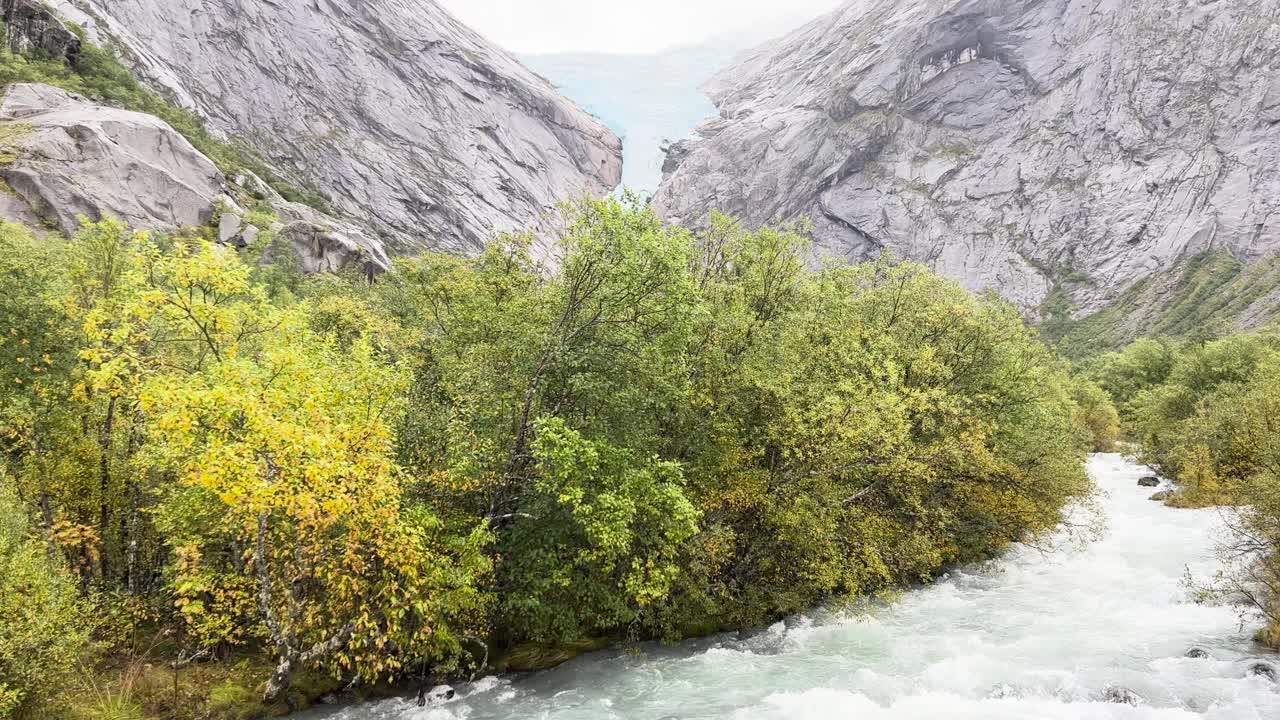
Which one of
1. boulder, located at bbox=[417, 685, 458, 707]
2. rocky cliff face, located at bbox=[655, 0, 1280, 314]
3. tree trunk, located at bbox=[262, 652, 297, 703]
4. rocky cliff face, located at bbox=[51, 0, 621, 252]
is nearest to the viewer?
tree trunk, located at bbox=[262, 652, 297, 703]

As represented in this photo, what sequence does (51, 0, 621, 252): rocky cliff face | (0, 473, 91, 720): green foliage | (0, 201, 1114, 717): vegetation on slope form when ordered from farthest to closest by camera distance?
(51, 0, 621, 252): rocky cliff face < (0, 201, 1114, 717): vegetation on slope < (0, 473, 91, 720): green foliage

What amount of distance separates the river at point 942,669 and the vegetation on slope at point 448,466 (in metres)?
1.22

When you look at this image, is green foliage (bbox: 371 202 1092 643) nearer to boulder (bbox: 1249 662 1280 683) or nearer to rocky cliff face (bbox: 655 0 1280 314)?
boulder (bbox: 1249 662 1280 683)

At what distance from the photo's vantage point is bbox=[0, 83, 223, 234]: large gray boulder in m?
58.8

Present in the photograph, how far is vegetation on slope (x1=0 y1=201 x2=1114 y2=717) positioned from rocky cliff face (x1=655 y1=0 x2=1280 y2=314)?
139m

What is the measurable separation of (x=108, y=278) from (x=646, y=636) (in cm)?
2001

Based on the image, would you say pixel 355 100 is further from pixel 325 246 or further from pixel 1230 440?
pixel 1230 440

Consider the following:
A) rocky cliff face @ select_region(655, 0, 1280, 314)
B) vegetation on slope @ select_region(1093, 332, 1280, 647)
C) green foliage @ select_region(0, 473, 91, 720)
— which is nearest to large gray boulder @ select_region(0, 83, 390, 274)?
green foliage @ select_region(0, 473, 91, 720)

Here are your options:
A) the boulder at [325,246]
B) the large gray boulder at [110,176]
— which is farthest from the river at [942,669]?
the boulder at [325,246]

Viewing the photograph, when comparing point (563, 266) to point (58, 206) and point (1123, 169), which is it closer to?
point (58, 206)

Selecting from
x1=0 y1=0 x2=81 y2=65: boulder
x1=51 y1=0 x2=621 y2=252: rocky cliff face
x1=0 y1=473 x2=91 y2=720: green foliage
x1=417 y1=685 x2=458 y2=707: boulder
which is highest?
x1=51 y1=0 x2=621 y2=252: rocky cliff face

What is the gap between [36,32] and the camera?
84.7 m

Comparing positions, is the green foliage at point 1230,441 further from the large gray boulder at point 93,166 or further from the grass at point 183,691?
the large gray boulder at point 93,166

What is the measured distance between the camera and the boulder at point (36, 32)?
3201 inches
